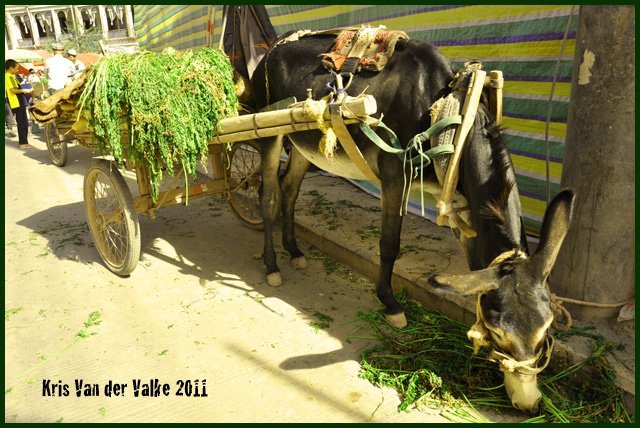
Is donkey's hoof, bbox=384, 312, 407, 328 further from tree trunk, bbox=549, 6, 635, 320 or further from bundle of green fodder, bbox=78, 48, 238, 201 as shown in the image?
bundle of green fodder, bbox=78, 48, 238, 201

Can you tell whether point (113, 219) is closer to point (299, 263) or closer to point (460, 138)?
point (299, 263)

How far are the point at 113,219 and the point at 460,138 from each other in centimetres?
308

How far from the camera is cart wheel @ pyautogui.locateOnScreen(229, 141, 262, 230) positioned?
4902mm

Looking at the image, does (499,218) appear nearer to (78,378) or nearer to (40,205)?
(78,378)

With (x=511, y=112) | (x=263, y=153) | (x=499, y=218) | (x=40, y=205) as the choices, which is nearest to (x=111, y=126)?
(x=263, y=153)

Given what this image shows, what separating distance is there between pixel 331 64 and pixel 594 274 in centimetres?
215

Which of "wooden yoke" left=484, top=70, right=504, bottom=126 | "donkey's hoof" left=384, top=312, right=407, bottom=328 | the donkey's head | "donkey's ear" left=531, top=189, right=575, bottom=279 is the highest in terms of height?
"wooden yoke" left=484, top=70, right=504, bottom=126

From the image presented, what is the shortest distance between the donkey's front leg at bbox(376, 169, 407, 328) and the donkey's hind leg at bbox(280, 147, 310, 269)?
1.19 metres

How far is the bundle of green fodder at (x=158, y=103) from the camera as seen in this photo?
3301 millimetres

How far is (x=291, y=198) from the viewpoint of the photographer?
4.36m

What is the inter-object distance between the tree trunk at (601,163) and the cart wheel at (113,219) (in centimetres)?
325

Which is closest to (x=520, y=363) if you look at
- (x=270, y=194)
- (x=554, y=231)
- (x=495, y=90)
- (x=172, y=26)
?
(x=554, y=231)

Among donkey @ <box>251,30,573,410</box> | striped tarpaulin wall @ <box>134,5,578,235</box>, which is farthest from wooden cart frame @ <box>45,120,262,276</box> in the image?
striped tarpaulin wall @ <box>134,5,578,235</box>

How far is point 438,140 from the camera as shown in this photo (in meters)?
2.59
